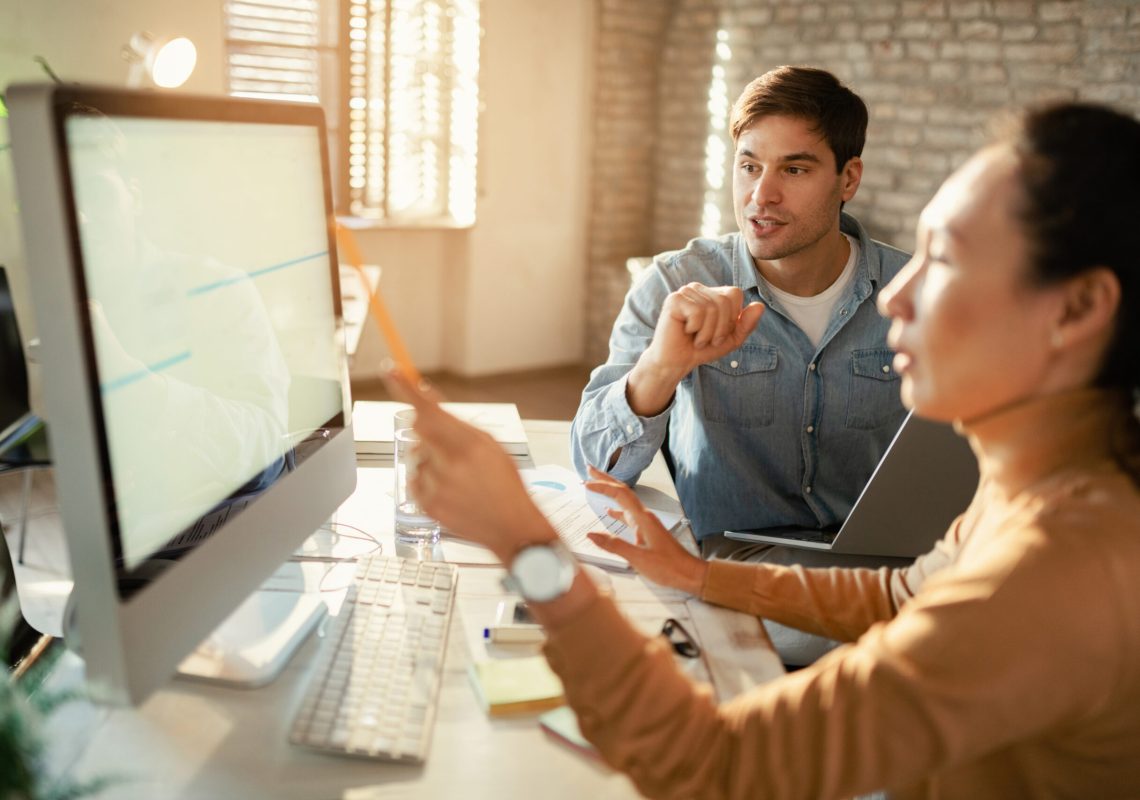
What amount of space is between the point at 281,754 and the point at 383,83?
15.1ft

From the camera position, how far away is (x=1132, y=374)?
0.80 m

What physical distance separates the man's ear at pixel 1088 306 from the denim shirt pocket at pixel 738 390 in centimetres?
109

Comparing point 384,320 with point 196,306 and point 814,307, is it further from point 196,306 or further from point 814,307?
point 814,307

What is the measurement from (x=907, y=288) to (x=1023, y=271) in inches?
4.4

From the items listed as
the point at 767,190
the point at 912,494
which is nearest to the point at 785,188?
the point at 767,190

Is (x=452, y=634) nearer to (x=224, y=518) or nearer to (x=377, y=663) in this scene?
(x=377, y=663)

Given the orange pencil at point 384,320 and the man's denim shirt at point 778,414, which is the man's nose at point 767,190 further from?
the orange pencil at point 384,320

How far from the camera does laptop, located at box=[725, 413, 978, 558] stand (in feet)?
4.29

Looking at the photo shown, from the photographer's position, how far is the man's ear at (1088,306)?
0.76 m

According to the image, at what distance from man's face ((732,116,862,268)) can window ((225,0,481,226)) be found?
134 inches

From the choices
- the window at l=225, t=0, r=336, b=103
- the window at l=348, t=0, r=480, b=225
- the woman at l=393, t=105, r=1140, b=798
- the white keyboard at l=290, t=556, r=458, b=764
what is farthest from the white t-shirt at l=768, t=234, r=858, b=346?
the window at l=348, t=0, r=480, b=225

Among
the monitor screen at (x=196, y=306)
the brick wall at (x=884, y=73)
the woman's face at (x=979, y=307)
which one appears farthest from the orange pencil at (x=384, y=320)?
the brick wall at (x=884, y=73)

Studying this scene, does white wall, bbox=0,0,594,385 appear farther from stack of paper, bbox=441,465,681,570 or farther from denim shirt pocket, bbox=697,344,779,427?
stack of paper, bbox=441,465,681,570

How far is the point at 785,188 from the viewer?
1969 mm
